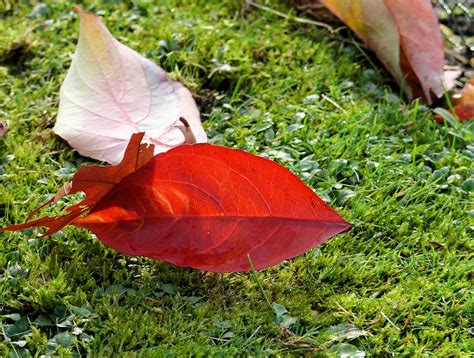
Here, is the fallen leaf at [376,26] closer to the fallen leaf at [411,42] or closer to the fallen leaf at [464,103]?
the fallen leaf at [411,42]

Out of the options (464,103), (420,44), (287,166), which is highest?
(420,44)

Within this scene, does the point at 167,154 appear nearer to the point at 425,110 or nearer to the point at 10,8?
the point at 425,110

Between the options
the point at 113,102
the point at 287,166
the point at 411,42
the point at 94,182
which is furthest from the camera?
the point at 411,42

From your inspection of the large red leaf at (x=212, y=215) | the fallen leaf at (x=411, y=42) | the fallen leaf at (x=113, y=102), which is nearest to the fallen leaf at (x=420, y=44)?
the fallen leaf at (x=411, y=42)

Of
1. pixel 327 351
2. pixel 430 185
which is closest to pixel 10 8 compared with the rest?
pixel 430 185

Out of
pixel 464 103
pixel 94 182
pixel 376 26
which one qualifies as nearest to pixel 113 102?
pixel 94 182

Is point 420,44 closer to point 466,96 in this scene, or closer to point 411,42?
point 411,42

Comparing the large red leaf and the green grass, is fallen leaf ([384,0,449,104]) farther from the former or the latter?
the large red leaf
